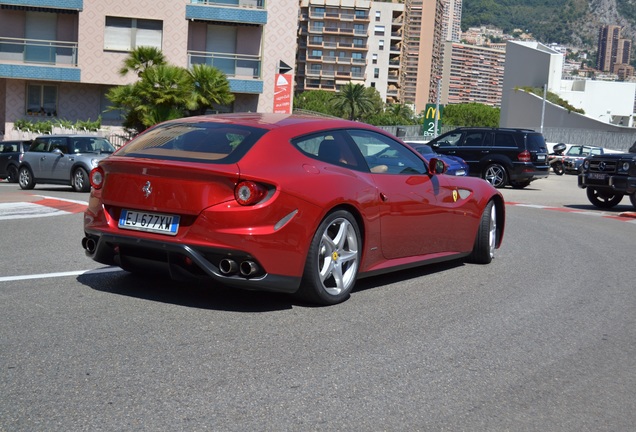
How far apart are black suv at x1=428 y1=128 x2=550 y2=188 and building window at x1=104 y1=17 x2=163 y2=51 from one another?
19.9m

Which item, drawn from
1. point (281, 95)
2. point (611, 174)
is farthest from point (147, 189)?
point (281, 95)

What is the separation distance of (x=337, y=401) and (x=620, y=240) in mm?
9467

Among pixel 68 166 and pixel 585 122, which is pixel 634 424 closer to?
pixel 68 166

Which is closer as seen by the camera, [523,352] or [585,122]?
[523,352]

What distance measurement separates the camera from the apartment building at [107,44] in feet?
134

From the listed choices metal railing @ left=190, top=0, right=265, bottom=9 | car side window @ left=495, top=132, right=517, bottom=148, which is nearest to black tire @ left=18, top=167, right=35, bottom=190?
car side window @ left=495, top=132, right=517, bottom=148

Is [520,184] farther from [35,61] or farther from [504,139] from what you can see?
[35,61]

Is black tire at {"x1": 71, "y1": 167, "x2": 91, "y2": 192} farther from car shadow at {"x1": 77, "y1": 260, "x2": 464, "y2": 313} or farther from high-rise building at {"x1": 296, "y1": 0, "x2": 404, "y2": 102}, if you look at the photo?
high-rise building at {"x1": 296, "y1": 0, "x2": 404, "y2": 102}

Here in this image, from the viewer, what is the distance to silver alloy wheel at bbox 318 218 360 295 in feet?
21.5

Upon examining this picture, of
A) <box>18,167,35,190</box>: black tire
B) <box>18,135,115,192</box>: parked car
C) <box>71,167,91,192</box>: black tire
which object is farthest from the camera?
<box>18,167,35,190</box>: black tire

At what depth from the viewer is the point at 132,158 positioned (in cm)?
652

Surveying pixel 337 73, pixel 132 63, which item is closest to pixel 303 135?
pixel 132 63

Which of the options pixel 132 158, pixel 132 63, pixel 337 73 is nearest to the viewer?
pixel 132 158

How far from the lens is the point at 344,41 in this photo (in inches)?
5487
